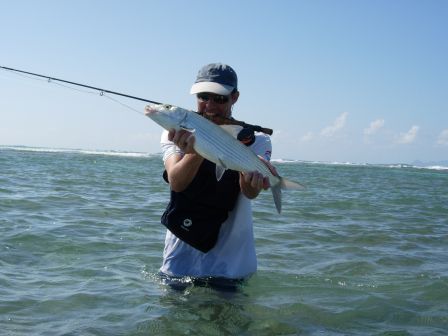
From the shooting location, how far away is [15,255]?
23.5 feet

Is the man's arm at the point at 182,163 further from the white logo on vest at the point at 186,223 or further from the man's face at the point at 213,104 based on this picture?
the man's face at the point at 213,104

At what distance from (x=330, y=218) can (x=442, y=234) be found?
106 inches

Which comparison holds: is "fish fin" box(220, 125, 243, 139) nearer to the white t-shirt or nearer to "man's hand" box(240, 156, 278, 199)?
"man's hand" box(240, 156, 278, 199)

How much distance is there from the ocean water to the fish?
52.9 inches

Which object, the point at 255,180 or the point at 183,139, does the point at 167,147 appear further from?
the point at 255,180

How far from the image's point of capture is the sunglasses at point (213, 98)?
4.42m

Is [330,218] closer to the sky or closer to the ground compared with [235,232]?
closer to the ground

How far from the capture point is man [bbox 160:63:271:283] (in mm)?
4477

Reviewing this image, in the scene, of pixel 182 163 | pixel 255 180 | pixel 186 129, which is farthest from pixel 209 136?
pixel 255 180

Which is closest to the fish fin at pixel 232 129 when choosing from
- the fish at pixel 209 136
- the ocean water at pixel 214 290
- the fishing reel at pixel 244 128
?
the fish at pixel 209 136

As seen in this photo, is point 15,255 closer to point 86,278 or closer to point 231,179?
point 86,278

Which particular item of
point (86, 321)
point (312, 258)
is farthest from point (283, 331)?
point (312, 258)

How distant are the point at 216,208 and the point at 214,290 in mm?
776

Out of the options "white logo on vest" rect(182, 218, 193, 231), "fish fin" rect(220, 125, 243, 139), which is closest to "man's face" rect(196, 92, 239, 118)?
"fish fin" rect(220, 125, 243, 139)
